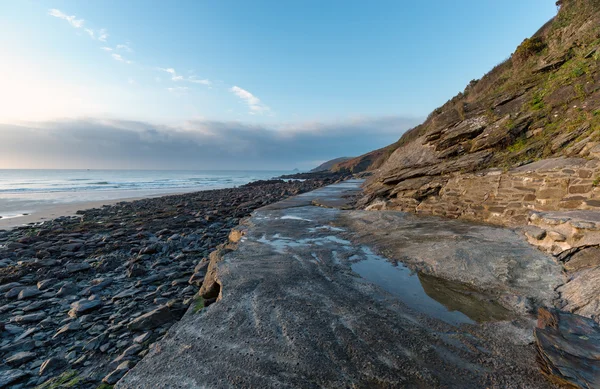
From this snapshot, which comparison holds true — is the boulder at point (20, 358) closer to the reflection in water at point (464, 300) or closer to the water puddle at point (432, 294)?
the water puddle at point (432, 294)

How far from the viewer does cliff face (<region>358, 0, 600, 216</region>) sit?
26.5 ft

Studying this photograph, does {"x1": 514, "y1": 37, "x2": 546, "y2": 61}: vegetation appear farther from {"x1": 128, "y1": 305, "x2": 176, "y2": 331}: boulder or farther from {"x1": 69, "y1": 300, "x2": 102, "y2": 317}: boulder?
{"x1": 69, "y1": 300, "x2": 102, "y2": 317}: boulder

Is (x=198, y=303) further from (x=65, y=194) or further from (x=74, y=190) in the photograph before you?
(x=74, y=190)

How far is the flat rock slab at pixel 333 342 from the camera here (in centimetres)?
258

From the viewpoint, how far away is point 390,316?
3660 millimetres

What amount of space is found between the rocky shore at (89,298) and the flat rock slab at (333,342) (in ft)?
3.45

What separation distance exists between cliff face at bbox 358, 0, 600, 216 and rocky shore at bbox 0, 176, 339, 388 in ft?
29.0

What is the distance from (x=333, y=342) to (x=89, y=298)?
566 cm

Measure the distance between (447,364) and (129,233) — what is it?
42.4ft

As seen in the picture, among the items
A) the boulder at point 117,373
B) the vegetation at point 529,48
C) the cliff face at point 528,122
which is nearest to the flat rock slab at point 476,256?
the cliff face at point 528,122

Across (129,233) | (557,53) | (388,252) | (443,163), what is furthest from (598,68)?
(129,233)

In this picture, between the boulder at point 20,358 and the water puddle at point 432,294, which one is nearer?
the water puddle at point 432,294

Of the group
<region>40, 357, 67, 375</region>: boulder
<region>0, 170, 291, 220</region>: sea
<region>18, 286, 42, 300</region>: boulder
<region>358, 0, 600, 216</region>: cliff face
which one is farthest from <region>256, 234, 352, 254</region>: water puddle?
<region>0, 170, 291, 220</region>: sea

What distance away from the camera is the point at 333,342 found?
10.2ft
